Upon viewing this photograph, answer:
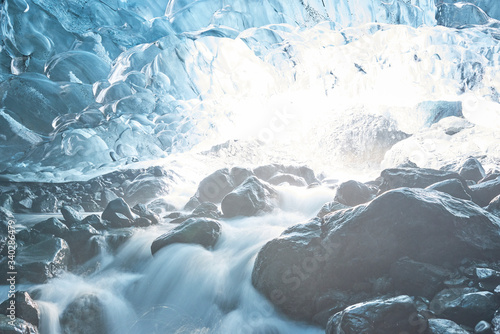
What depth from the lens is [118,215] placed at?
5512mm

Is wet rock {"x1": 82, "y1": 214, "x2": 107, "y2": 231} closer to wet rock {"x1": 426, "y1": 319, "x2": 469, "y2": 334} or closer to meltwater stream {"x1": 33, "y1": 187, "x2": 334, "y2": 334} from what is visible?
meltwater stream {"x1": 33, "y1": 187, "x2": 334, "y2": 334}

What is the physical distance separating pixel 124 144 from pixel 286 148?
Answer: 232 inches

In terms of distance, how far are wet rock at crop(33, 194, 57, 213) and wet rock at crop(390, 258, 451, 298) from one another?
289 inches

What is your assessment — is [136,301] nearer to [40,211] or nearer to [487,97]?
[40,211]

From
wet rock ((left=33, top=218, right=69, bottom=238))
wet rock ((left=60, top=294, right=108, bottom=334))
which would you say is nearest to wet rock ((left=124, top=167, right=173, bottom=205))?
wet rock ((left=33, top=218, right=69, bottom=238))

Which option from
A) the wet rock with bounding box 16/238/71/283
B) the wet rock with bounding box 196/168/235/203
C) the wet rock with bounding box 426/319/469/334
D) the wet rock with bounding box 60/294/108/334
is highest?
the wet rock with bounding box 426/319/469/334

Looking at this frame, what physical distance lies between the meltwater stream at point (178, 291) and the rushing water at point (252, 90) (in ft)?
1.73

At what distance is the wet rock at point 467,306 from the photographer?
2.09m

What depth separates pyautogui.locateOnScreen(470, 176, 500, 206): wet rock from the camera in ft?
14.7

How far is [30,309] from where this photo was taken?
9.77 feet

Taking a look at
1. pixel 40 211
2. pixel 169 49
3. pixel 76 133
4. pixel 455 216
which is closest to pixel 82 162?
pixel 76 133

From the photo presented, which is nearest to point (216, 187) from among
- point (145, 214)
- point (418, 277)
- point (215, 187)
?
point (215, 187)

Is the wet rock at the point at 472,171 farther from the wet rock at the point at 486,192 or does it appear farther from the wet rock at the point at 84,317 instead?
the wet rock at the point at 84,317

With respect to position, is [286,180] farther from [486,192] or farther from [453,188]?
[486,192]
